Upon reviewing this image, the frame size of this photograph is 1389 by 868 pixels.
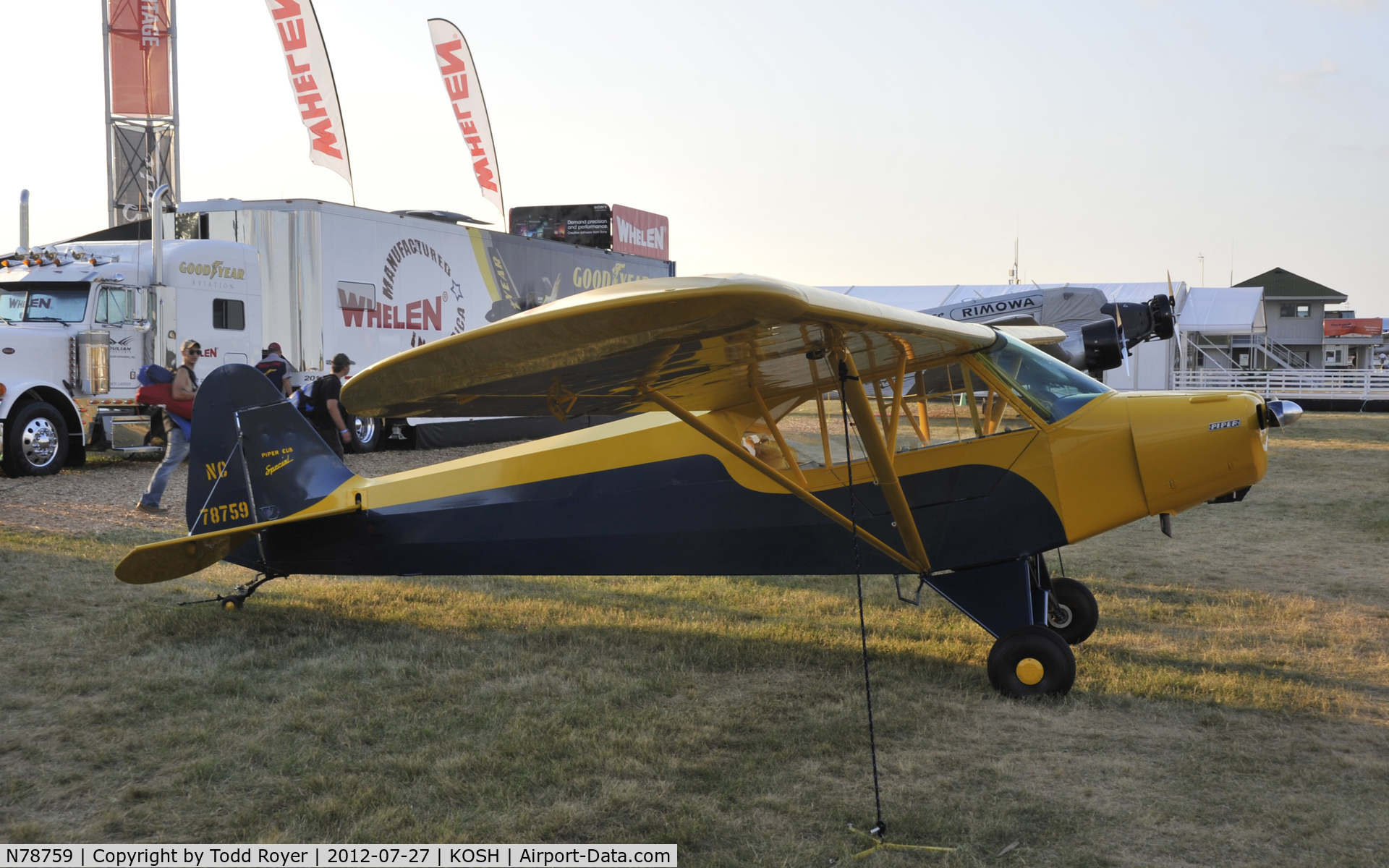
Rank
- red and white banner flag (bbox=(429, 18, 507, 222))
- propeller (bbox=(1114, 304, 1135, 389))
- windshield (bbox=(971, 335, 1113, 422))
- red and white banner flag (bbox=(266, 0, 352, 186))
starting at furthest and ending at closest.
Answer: red and white banner flag (bbox=(429, 18, 507, 222)), red and white banner flag (bbox=(266, 0, 352, 186)), propeller (bbox=(1114, 304, 1135, 389)), windshield (bbox=(971, 335, 1113, 422))

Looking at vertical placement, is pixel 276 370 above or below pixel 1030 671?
above

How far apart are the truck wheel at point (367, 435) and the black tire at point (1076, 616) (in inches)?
497

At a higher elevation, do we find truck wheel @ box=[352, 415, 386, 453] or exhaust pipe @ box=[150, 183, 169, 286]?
exhaust pipe @ box=[150, 183, 169, 286]

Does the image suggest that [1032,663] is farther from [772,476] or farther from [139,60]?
[139,60]

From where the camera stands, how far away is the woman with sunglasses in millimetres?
10094

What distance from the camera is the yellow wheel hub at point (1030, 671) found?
4.85 metres

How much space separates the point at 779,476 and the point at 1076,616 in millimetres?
2472

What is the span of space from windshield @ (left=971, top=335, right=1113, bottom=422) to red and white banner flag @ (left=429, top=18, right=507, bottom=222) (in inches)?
889

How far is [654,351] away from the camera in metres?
3.58

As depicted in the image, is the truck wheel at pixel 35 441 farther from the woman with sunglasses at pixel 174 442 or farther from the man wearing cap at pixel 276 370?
the man wearing cap at pixel 276 370

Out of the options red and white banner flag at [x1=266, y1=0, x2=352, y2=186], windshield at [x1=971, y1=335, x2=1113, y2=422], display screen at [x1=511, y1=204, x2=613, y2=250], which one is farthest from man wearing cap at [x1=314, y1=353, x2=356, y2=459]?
display screen at [x1=511, y1=204, x2=613, y2=250]

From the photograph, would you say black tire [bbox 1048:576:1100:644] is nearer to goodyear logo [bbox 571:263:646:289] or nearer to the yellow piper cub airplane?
the yellow piper cub airplane

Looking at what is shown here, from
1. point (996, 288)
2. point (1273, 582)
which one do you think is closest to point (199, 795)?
point (1273, 582)

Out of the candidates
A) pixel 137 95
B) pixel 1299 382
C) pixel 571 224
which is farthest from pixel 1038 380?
pixel 1299 382
